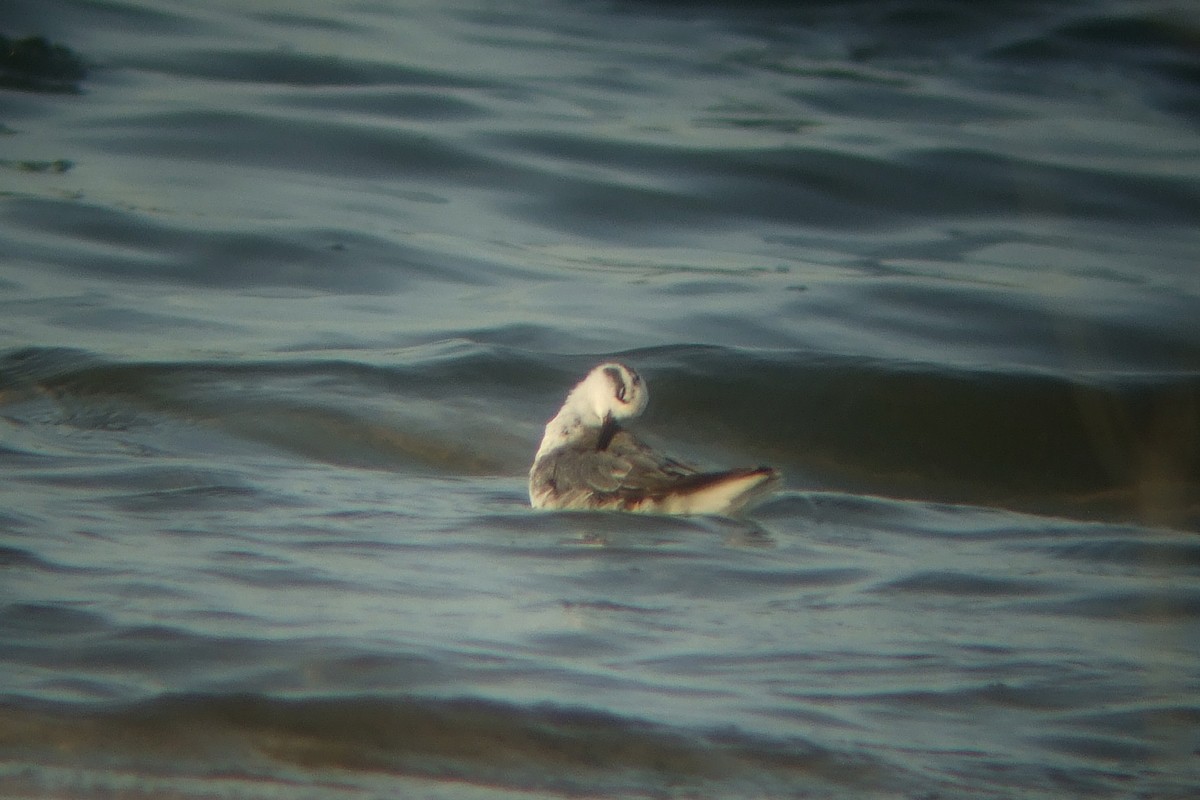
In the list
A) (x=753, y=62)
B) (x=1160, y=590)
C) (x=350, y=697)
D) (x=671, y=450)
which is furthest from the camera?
(x=753, y=62)

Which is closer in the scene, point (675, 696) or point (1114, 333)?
point (675, 696)

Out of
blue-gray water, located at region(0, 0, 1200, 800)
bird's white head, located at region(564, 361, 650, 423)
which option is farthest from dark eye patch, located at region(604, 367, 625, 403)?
blue-gray water, located at region(0, 0, 1200, 800)

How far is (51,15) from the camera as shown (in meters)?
16.5

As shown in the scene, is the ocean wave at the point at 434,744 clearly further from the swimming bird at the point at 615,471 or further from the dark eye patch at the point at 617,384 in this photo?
the dark eye patch at the point at 617,384

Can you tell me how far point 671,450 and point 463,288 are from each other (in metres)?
3.04

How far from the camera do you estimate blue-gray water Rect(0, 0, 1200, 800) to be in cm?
419

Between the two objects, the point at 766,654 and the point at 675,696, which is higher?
the point at 766,654

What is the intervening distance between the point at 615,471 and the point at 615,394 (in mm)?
490

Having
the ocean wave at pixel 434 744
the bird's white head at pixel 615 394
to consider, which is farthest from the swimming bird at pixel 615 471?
the ocean wave at pixel 434 744

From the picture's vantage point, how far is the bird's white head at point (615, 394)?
754 cm

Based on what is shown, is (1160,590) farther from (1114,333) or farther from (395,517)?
Result: (1114,333)

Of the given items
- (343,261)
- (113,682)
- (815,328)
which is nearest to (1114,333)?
(815,328)

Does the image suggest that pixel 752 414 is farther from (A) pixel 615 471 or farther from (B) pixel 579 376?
(A) pixel 615 471

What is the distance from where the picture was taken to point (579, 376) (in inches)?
359
